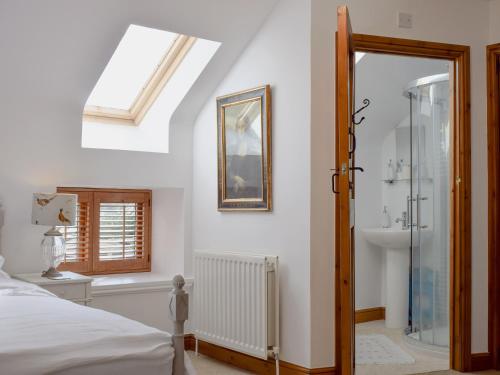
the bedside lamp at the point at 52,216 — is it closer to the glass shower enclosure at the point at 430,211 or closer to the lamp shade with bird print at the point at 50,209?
the lamp shade with bird print at the point at 50,209

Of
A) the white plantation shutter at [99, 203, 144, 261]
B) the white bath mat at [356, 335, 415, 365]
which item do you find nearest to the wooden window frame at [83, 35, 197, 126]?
the white plantation shutter at [99, 203, 144, 261]

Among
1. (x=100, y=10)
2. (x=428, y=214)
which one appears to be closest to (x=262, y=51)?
(x=100, y=10)

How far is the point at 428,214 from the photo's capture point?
462cm

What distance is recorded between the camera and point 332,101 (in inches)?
144

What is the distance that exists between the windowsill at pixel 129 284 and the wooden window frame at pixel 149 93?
1.22 metres

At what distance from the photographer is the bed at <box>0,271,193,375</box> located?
1920mm

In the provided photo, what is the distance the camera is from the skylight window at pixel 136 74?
173 inches

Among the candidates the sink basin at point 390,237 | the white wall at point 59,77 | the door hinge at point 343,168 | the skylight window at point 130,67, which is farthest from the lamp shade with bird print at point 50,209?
the sink basin at point 390,237

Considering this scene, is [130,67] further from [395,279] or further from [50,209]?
[395,279]

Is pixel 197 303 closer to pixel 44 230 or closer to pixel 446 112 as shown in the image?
pixel 44 230

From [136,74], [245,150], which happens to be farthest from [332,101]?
[136,74]

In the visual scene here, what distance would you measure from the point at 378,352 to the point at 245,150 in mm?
1784

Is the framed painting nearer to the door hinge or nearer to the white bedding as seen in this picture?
the door hinge

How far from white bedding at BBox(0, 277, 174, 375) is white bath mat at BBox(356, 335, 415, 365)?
233cm
